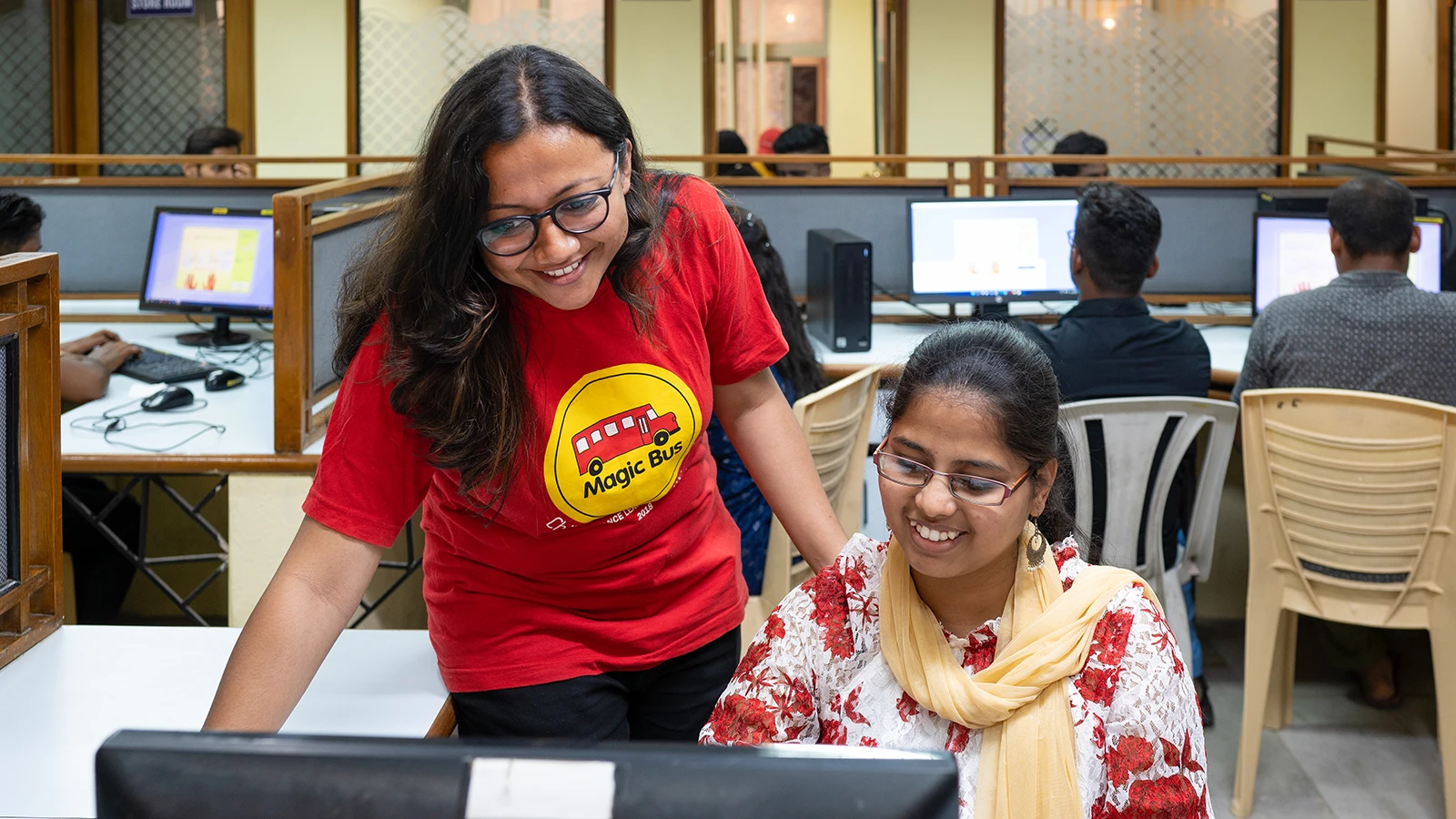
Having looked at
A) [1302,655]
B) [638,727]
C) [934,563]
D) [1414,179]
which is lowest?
[1302,655]

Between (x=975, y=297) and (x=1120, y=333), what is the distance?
4.56 feet

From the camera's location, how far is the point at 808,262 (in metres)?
3.83

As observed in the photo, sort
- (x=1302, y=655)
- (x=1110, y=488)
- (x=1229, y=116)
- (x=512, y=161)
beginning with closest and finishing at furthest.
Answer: (x=512, y=161) → (x=1110, y=488) → (x=1302, y=655) → (x=1229, y=116)

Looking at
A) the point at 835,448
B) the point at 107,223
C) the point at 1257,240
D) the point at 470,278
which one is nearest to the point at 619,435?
the point at 470,278

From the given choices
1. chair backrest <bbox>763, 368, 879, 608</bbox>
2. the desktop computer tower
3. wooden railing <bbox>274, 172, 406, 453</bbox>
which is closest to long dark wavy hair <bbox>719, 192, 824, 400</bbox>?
chair backrest <bbox>763, 368, 879, 608</bbox>

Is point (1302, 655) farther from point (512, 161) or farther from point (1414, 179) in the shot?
point (512, 161)

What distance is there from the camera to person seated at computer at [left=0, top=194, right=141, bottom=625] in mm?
2945

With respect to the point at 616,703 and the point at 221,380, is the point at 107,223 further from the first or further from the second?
the point at 616,703

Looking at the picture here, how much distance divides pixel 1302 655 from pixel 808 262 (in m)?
1.64

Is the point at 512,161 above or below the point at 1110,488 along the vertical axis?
above

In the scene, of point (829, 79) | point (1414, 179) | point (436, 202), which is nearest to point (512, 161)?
point (436, 202)

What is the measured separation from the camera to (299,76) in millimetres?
6500

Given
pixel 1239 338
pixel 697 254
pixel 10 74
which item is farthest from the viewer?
pixel 10 74

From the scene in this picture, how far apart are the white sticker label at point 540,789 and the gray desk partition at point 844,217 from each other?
137 inches
